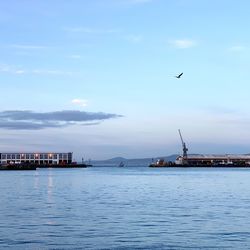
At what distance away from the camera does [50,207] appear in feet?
180

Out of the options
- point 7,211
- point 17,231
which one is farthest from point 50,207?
point 17,231

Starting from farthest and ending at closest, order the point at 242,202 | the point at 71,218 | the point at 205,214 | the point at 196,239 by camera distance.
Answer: the point at 242,202 → the point at 205,214 → the point at 71,218 → the point at 196,239

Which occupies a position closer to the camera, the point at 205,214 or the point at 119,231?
the point at 119,231

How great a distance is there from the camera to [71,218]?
4500cm

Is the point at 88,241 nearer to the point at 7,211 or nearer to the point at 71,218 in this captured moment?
the point at 71,218

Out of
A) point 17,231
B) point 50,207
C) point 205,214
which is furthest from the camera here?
point 50,207

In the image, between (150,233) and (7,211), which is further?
(7,211)

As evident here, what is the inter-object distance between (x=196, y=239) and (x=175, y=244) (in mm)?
2363

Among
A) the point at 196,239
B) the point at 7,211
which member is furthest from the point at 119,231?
the point at 7,211

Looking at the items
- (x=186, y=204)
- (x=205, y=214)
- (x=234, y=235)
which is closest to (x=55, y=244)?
(x=234, y=235)

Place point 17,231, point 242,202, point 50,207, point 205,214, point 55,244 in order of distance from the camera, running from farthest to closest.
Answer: point 242,202, point 50,207, point 205,214, point 17,231, point 55,244

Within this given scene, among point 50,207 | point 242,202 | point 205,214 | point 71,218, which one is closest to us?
point 71,218

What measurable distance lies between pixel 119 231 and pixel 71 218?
28.3 feet

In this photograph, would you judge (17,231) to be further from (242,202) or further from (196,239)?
(242,202)
